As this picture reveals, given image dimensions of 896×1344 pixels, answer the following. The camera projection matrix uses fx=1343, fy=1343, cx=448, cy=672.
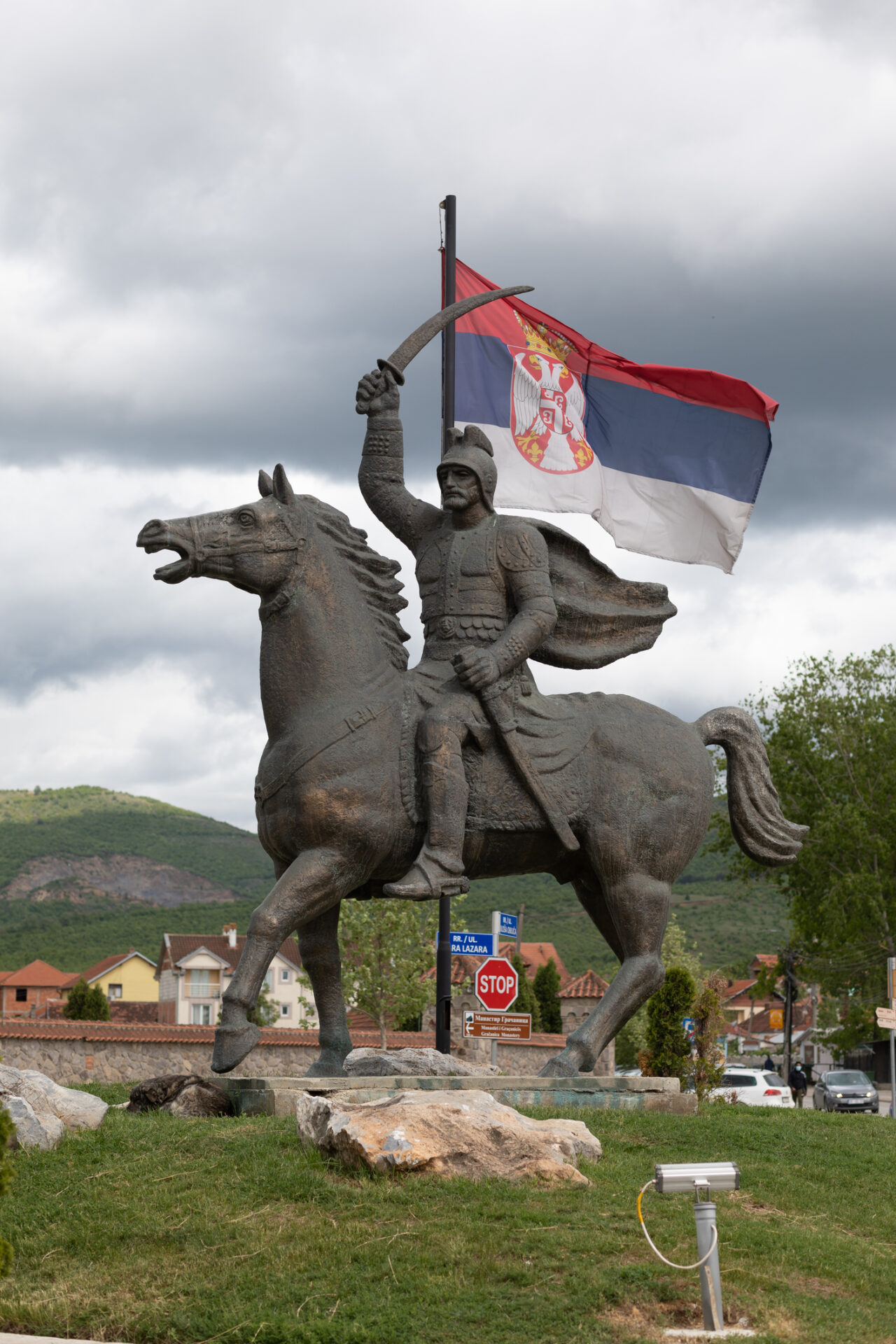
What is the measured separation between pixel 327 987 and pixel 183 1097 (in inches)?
43.9

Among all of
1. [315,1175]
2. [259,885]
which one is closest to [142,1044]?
[315,1175]

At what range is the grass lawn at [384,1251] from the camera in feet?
17.0

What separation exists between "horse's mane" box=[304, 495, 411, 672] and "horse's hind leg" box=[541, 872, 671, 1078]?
2050 millimetres

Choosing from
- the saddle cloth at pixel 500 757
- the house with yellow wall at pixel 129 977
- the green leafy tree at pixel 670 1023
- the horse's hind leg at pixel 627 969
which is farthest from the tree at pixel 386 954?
the house with yellow wall at pixel 129 977

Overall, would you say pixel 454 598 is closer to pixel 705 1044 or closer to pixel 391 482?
pixel 391 482

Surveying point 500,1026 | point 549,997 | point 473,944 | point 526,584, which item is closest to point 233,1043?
point 526,584

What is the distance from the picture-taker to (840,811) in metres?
31.6

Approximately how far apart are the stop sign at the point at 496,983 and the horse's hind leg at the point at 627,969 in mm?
6885

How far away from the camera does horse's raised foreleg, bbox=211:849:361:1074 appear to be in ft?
25.3

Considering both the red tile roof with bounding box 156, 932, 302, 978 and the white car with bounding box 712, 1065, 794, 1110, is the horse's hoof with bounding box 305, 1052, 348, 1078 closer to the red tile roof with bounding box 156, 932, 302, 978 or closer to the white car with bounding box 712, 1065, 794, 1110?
the white car with bounding box 712, 1065, 794, 1110

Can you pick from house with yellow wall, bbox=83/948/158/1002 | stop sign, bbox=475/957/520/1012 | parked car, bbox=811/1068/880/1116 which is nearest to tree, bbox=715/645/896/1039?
parked car, bbox=811/1068/880/1116

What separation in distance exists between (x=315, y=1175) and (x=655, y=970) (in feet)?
9.91

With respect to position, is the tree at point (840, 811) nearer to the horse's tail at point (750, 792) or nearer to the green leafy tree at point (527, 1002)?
the green leafy tree at point (527, 1002)

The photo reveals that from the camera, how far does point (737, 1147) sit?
26.8ft
